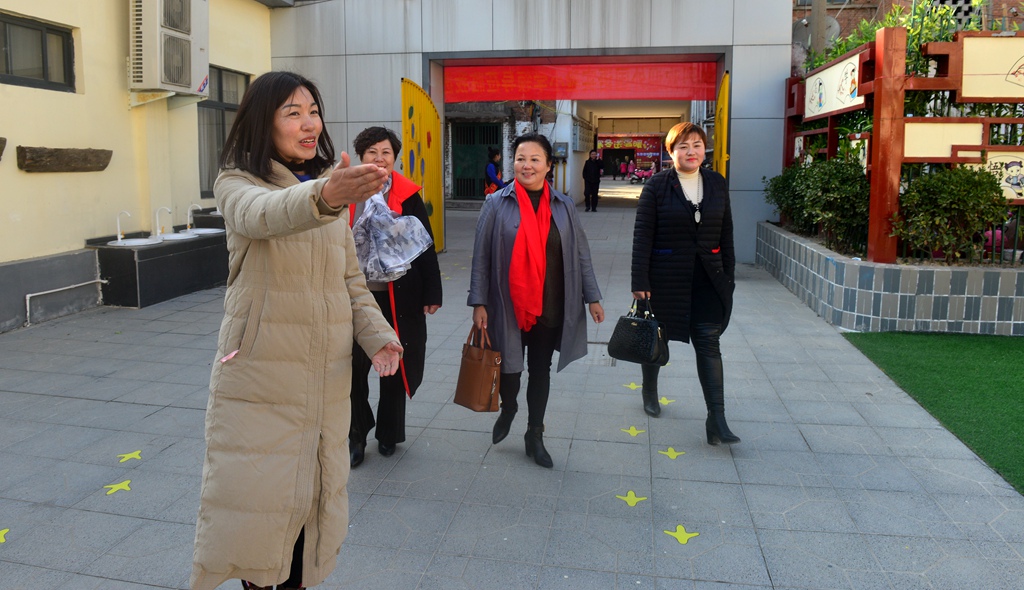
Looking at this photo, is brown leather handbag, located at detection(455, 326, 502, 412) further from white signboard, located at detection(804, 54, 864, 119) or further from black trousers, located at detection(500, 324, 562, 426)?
white signboard, located at detection(804, 54, 864, 119)

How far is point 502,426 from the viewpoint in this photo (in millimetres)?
4504

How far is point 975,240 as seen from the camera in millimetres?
7371

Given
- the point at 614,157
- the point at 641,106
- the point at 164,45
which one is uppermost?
the point at 614,157

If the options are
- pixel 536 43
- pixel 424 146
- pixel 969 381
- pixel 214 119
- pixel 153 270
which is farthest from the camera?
pixel 424 146

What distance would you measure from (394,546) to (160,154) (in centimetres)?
718

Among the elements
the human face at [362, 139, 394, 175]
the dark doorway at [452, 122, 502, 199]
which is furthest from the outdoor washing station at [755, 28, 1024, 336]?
the dark doorway at [452, 122, 502, 199]

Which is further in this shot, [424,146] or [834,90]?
[424,146]

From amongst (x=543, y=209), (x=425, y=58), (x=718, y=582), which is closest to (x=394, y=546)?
(x=718, y=582)

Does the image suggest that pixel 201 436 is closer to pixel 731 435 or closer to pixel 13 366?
pixel 13 366

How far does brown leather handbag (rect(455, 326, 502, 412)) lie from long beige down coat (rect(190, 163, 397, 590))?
5.54ft

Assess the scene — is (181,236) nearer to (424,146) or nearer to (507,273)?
(424,146)

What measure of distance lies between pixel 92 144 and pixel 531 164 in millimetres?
5909

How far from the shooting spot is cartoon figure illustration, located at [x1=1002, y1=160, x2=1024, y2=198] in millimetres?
7109

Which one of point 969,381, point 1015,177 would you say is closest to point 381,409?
point 969,381
